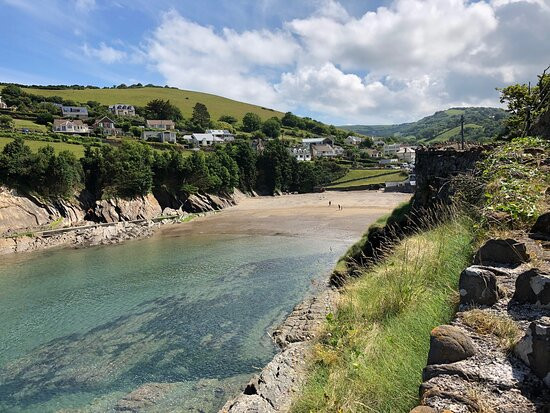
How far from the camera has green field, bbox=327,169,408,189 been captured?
93250 mm

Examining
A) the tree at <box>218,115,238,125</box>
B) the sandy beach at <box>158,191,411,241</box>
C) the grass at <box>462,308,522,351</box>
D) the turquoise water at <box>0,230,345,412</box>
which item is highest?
the tree at <box>218,115,238,125</box>

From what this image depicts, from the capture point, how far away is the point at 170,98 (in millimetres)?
170875

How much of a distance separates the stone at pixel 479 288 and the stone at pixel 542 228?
68.4 inches

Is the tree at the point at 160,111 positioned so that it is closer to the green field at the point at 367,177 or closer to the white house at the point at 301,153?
the white house at the point at 301,153

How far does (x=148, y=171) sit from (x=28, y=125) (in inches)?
1726

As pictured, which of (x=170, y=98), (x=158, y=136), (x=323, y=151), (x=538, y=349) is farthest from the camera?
(x=170, y=98)

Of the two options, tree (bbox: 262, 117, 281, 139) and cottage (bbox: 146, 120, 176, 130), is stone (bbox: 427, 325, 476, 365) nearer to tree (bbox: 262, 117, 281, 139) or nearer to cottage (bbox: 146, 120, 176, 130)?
cottage (bbox: 146, 120, 176, 130)

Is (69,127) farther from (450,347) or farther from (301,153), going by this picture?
(450,347)

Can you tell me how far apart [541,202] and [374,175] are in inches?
3708

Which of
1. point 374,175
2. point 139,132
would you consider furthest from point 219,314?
point 139,132

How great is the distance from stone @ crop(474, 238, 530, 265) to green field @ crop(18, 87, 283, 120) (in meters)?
152

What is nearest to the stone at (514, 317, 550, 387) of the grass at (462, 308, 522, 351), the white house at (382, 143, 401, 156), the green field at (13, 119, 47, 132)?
the grass at (462, 308, 522, 351)

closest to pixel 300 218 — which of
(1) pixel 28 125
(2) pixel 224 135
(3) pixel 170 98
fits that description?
(1) pixel 28 125

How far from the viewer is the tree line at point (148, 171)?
52.5 metres
